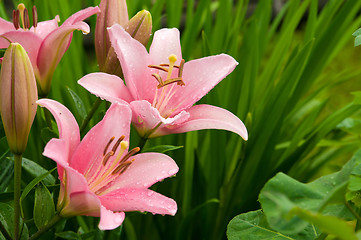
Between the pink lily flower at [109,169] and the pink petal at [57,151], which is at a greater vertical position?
the pink petal at [57,151]

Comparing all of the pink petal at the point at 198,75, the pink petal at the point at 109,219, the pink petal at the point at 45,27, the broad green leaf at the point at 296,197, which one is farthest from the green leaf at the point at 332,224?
the pink petal at the point at 45,27

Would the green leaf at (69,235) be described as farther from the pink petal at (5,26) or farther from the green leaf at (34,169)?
the pink petal at (5,26)

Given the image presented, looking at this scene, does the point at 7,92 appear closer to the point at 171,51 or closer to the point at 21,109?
the point at 21,109

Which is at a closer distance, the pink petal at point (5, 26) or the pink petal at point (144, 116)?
the pink petal at point (144, 116)

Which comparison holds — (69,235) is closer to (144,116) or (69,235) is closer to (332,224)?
(144,116)

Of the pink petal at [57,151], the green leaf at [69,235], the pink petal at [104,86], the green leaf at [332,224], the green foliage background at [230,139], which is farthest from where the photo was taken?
the green foliage background at [230,139]

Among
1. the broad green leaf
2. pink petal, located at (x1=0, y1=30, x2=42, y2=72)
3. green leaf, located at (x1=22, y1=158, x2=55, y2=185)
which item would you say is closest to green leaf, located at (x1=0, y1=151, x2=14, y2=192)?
green leaf, located at (x1=22, y1=158, x2=55, y2=185)
